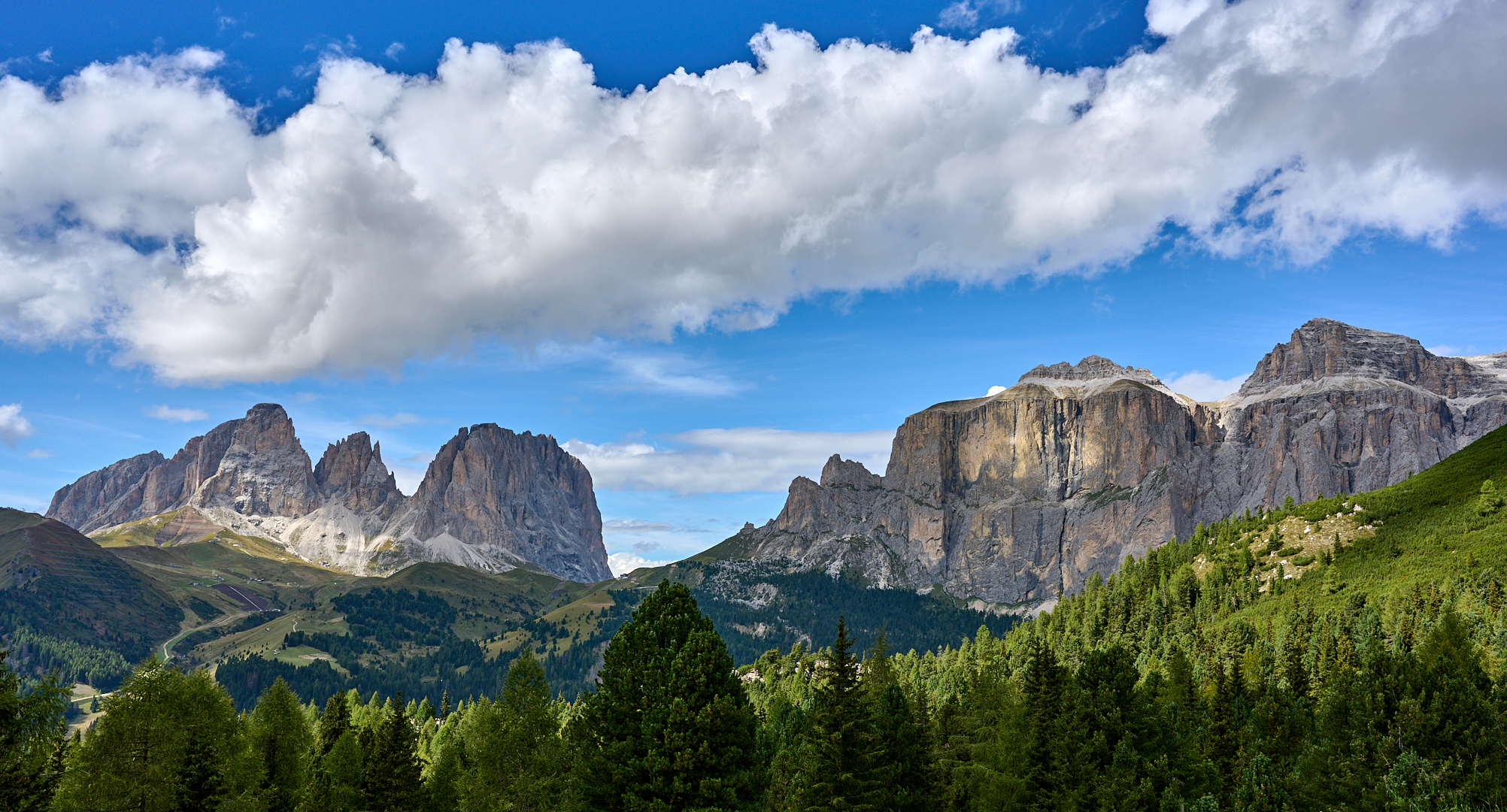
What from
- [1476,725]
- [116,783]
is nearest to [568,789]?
[116,783]

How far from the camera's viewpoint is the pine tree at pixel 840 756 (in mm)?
51125

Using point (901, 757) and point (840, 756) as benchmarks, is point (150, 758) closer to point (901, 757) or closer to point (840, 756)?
point (840, 756)

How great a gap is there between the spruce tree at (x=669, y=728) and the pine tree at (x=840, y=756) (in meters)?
3.81

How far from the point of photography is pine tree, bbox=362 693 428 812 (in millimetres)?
64312

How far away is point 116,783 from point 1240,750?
256 feet

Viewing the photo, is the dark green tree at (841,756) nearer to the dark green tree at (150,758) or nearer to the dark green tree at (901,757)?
the dark green tree at (901,757)

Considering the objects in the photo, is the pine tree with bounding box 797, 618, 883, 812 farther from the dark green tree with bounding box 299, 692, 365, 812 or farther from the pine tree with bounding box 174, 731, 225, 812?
the pine tree with bounding box 174, 731, 225, 812

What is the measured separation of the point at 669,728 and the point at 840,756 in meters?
10.5

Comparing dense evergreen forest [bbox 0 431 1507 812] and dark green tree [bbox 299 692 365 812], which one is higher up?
dense evergreen forest [bbox 0 431 1507 812]

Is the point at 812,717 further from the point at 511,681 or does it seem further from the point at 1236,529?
the point at 1236,529

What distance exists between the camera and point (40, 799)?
38.4m

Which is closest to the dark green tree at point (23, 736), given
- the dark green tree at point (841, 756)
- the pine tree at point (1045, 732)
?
the dark green tree at point (841, 756)

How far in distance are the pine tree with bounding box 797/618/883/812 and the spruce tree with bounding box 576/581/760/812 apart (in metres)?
3.81

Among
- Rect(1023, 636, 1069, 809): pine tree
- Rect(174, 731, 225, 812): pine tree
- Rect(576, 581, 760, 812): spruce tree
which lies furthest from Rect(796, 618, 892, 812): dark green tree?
Rect(174, 731, 225, 812): pine tree
